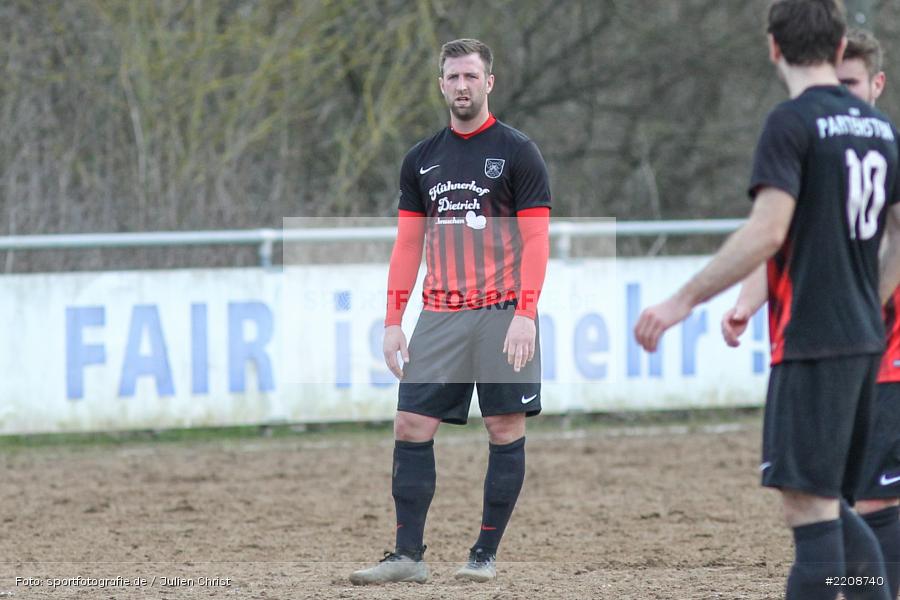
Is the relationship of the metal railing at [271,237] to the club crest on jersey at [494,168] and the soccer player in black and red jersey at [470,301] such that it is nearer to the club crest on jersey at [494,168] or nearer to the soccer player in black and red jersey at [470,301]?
the soccer player in black and red jersey at [470,301]

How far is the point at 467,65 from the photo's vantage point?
5.58 metres

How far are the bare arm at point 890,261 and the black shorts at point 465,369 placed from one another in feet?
6.02

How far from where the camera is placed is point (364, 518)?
26.0 ft

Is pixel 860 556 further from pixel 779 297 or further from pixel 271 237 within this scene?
pixel 271 237

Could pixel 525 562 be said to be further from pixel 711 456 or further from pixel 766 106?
pixel 766 106

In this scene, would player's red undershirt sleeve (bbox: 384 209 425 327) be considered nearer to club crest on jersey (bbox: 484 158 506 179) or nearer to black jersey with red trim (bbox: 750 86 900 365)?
club crest on jersey (bbox: 484 158 506 179)

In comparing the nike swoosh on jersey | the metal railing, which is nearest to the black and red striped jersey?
the nike swoosh on jersey

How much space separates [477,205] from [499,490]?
125 cm

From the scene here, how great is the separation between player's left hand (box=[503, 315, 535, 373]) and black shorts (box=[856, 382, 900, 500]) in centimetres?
148

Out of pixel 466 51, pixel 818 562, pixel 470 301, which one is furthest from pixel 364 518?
pixel 818 562

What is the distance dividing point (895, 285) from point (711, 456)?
20.7 feet

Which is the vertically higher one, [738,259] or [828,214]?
[828,214]

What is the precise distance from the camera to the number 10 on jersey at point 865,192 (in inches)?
150

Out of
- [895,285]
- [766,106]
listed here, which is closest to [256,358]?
[895,285]
